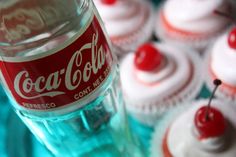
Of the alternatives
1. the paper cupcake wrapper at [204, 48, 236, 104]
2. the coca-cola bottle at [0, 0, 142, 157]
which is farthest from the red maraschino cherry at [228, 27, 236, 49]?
the coca-cola bottle at [0, 0, 142, 157]

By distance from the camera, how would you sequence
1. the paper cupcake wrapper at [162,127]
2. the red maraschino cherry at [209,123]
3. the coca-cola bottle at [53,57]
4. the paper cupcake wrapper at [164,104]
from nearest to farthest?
the coca-cola bottle at [53,57] < the red maraschino cherry at [209,123] < the paper cupcake wrapper at [162,127] < the paper cupcake wrapper at [164,104]

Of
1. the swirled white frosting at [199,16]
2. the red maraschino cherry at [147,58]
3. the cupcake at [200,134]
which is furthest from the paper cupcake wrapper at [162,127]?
the swirled white frosting at [199,16]

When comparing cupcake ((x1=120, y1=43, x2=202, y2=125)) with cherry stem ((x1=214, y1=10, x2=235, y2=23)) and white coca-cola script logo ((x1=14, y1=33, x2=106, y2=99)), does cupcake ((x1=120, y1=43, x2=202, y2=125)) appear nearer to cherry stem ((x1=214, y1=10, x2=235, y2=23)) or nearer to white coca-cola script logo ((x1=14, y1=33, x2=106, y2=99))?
cherry stem ((x1=214, y1=10, x2=235, y2=23))

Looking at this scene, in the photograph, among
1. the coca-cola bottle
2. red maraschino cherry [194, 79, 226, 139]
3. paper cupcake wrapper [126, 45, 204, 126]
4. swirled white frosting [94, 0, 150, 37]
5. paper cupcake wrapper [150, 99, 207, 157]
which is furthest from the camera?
swirled white frosting [94, 0, 150, 37]

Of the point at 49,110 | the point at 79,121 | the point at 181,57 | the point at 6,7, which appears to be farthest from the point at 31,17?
the point at 181,57

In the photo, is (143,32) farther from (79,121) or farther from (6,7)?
(6,7)

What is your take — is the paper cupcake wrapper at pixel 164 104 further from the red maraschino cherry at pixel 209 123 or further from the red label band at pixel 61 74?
the red label band at pixel 61 74
